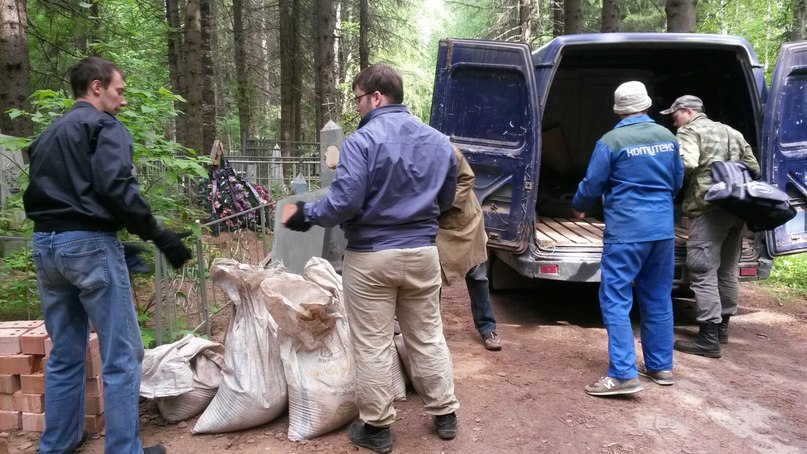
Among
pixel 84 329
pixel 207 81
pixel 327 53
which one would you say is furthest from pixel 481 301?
pixel 207 81

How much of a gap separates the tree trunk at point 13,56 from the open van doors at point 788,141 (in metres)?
6.89

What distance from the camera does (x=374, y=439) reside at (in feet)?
9.99

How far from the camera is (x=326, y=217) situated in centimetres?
284

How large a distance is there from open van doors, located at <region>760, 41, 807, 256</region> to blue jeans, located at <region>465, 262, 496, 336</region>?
8.11 ft

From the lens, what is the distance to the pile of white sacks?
10.2 ft

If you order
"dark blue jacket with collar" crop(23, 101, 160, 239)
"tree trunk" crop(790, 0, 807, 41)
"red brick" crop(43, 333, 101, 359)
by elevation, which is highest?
"tree trunk" crop(790, 0, 807, 41)

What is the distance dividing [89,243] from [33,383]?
1077 millimetres

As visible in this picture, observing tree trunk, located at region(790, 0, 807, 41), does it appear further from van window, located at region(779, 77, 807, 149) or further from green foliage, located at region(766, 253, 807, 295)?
van window, located at region(779, 77, 807, 149)

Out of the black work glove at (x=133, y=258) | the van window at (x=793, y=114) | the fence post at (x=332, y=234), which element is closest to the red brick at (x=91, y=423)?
the black work glove at (x=133, y=258)

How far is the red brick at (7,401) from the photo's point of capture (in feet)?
10.3

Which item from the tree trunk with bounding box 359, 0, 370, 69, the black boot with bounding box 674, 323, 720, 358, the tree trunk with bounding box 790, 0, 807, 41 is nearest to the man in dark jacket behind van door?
the black boot with bounding box 674, 323, 720, 358

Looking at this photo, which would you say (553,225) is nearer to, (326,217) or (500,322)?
(500,322)

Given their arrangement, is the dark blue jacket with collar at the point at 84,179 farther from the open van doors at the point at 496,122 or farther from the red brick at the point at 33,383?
the open van doors at the point at 496,122

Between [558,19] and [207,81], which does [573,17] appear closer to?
[558,19]
